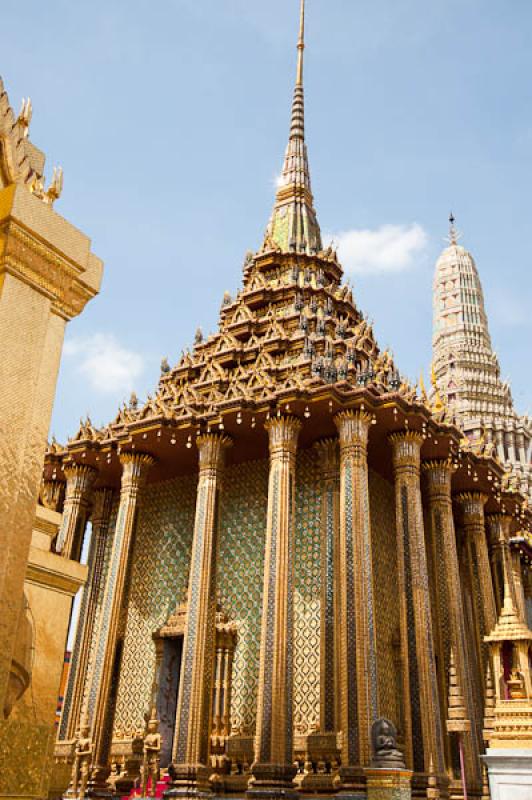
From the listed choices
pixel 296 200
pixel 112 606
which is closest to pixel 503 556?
pixel 112 606

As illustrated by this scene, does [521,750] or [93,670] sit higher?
[93,670]

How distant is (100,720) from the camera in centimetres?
1736

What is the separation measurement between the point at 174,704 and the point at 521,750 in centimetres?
1076

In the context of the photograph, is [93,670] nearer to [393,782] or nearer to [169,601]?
[169,601]

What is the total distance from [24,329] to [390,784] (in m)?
11.6

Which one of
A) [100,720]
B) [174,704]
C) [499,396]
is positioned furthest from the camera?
[499,396]

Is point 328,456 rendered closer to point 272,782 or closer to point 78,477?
point 78,477

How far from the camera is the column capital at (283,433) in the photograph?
57.7 ft

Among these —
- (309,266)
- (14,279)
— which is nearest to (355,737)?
(14,279)

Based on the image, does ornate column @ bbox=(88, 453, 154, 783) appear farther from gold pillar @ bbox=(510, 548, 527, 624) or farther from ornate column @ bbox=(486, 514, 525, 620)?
gold pillar @ bbox=(510, 548, 527, 624)

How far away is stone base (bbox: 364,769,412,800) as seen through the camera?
12734mm

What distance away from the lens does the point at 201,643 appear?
16562 mm

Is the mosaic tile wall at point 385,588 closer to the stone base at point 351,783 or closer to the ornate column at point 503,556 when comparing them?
the stone base at point 351,783

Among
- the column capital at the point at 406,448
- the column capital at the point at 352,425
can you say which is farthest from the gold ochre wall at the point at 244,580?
the column capital at the point at 352,425
